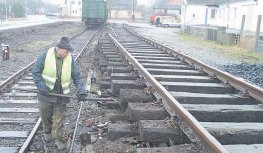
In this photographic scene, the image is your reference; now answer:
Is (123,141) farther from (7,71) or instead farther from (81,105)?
(7,71)

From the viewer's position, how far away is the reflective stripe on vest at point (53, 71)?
5.47 meters

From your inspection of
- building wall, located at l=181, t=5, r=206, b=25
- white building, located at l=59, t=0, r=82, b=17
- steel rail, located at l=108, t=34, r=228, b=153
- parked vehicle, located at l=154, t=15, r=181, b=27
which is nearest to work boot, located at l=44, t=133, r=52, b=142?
steel rail, located at l=108, t=34, r=228, b=153

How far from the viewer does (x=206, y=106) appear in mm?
6055

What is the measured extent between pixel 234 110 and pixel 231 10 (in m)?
36.2

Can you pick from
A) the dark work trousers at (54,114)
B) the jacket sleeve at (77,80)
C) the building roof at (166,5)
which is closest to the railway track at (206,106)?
the jacket sleeve at (77,80)

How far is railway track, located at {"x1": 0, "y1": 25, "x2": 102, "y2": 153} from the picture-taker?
591cm

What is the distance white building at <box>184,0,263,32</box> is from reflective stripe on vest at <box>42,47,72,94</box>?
92.3ft

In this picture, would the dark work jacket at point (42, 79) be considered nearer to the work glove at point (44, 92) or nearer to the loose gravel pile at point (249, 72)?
the work glove at point (44, 92)

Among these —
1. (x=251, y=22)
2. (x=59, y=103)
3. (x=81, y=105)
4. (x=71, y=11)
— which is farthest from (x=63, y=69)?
(x=71, y=11)

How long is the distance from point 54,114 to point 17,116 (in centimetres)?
190

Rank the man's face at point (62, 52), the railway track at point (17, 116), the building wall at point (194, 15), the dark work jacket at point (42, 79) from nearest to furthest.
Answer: the man's face at point (62, 52), the dark work jacket at point (42, 79), the railway track at point (17, 116), the building wall at point (194, 15)

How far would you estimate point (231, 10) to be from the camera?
40.0m

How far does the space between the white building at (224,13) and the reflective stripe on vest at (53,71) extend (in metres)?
28.1

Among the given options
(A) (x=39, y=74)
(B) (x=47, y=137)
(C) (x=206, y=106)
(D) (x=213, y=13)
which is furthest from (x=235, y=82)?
(D) (x=213, y=13)
